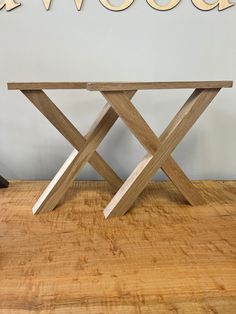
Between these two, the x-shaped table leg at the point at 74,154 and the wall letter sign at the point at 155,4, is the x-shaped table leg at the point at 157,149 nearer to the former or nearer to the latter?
the x-shaped table leg at the point at 74,154

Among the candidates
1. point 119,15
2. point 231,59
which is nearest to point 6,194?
point 119,15

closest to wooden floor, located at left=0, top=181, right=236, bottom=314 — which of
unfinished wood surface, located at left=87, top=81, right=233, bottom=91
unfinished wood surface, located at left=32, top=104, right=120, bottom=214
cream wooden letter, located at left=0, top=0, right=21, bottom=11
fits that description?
unfinished wood surface, located at left=32, top=104, right=120, bottom=214

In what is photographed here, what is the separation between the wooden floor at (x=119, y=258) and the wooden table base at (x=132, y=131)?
36 mm

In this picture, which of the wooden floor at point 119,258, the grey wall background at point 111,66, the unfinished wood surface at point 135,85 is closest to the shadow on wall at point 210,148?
the grey wall background at point 111,66

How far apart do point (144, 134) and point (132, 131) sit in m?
0.03

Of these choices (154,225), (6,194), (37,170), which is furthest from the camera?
(37,170)

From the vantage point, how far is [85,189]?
823 millimetres

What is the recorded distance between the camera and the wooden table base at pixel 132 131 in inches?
23.4

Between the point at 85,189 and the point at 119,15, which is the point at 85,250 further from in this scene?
the point at 119,15

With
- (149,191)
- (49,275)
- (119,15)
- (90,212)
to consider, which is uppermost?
(119,15)

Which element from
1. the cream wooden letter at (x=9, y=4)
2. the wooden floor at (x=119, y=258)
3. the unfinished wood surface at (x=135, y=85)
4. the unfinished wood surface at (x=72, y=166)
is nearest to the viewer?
the wooden floor at (x=119, y=258)

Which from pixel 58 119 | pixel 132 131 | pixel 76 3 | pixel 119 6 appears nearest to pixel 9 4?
pixel 76 3

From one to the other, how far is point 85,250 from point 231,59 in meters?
0.69

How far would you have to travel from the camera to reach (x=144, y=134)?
24.5 inches
